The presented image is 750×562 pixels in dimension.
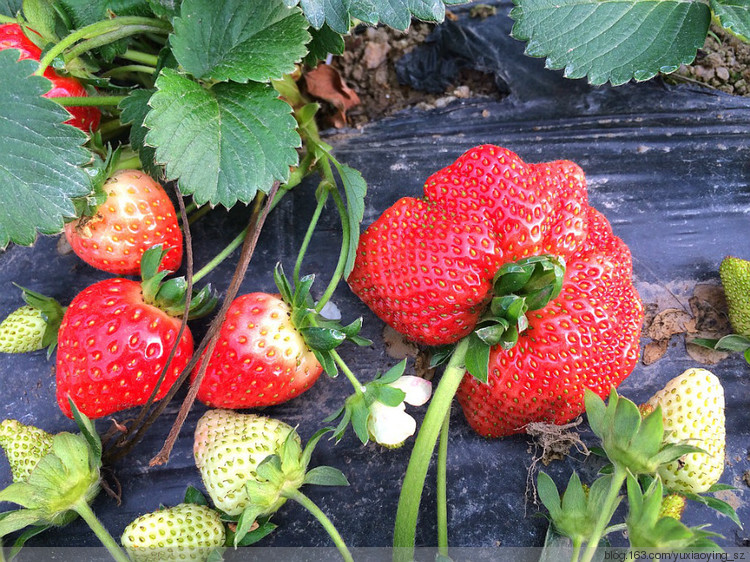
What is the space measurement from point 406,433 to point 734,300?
58 cm

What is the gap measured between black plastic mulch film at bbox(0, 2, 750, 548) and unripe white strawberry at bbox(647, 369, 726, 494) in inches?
5.2

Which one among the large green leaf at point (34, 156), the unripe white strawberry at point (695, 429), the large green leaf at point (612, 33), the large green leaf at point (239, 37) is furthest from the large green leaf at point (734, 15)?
the large green leaf at point (34, 156)

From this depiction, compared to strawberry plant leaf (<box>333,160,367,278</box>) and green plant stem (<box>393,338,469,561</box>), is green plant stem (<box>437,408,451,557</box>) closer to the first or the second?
green plant stem (<box>393,338,469,561</box>)

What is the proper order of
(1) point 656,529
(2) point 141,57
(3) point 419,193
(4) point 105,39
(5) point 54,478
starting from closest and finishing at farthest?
(1) point 656,529 → (5) point 54,478 → (4) point 105,39 → (2) point 141,57 → (3) point 419,193

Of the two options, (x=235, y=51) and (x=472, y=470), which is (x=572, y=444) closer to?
(x=472, y=470)

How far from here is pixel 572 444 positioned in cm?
98

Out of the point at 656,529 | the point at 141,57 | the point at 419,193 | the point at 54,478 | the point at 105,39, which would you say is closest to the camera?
the point at 656,529

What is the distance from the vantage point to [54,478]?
81cm

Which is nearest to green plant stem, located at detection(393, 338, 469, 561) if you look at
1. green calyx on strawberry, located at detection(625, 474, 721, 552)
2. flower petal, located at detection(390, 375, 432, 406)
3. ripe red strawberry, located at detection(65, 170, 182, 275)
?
flower petal, located at detection(390, 375, 432, 406)

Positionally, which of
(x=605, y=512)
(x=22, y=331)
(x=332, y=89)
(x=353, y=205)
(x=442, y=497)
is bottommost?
(x=442, y=497)

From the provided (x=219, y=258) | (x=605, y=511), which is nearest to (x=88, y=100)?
(x=219, y=258)

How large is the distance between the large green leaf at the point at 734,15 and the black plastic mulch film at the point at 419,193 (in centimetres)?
24

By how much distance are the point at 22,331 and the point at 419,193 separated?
71cm

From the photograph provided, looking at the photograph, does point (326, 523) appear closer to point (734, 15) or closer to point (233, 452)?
point (233, 452)
